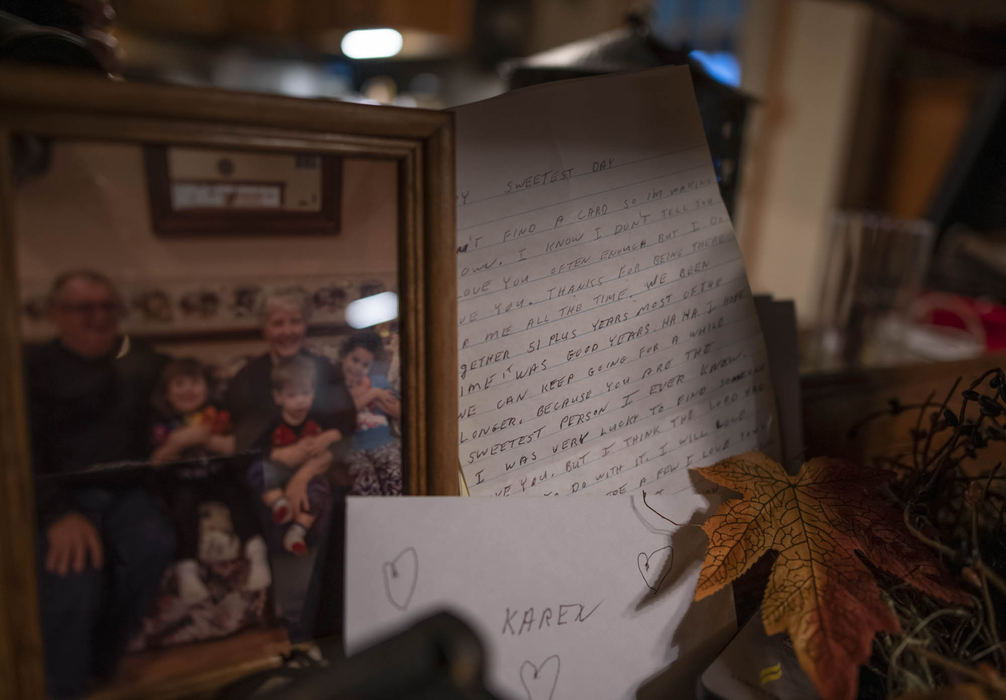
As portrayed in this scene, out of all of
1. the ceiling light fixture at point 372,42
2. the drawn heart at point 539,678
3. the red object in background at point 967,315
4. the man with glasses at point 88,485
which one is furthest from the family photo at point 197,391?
the ceiling light fixture at point 372,42

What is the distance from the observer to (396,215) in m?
0.33

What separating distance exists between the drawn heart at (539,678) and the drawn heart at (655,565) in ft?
0.24

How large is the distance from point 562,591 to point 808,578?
0.45 ft

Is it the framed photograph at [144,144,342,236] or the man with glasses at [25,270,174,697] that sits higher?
the framed photograph at [144,144,342,236]

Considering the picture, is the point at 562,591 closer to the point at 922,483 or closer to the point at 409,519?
the point at 409,519

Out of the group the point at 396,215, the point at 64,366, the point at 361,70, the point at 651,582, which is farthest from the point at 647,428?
the point at 361,70

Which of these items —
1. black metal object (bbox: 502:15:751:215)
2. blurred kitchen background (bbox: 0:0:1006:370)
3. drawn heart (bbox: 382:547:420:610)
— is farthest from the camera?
blurred kitchen background (bbox: 0:0:1006:370)

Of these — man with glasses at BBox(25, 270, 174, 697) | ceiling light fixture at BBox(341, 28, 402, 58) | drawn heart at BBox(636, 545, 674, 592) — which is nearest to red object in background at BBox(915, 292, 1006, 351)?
drawn heart at BBox(636, 545, 674, 592)

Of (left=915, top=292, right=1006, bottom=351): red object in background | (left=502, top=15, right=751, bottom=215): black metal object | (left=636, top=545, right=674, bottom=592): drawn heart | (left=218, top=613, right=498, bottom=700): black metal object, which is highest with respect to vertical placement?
(left=502, top=15, right=751, bottom=215): black metal object

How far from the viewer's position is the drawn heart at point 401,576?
33 centimetres

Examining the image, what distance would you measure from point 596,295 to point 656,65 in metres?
0.25

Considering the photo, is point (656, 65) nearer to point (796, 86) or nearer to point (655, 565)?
point (655, 565)

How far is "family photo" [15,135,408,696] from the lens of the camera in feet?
0.87

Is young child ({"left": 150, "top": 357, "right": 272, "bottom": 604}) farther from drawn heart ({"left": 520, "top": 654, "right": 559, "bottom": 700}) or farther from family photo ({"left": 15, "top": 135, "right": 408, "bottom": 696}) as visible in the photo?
drawn heart ({"left": 520, "top": 654, "right": 559, "bottom": 700})
